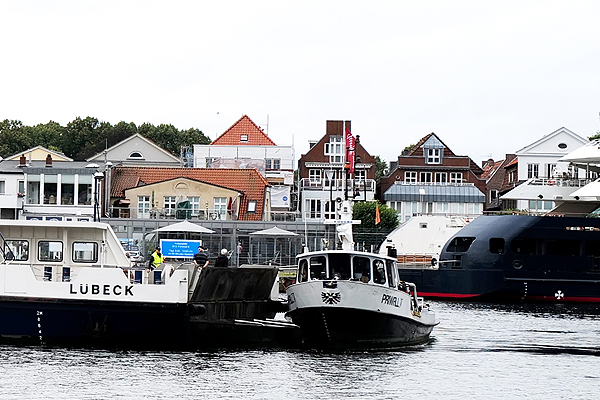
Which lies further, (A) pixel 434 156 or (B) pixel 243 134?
(A) pixel 434 156

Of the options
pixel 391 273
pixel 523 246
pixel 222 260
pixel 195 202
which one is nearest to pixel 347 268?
pixel 391 273

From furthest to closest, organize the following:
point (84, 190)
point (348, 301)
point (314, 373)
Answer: point (84, 190)
point (348, 301)
point (314, 373)

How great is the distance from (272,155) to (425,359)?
70.9m

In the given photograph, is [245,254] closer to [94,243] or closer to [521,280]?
[521,280]

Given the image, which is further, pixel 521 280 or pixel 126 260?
pixel 521 280

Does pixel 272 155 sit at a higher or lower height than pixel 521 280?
higher

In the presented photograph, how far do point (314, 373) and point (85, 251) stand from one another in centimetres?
858

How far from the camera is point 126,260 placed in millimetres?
33562

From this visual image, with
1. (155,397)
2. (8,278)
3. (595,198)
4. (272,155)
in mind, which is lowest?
(155,397)

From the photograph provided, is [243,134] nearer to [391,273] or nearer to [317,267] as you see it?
[391,273]

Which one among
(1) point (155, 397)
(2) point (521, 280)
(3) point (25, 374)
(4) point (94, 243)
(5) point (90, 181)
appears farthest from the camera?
(5) point (90, 181)

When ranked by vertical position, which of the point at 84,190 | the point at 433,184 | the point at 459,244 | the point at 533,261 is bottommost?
the point at 533,261

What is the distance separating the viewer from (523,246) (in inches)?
2312

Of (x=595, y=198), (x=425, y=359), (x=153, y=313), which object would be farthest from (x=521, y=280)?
(x=153, y=313)
